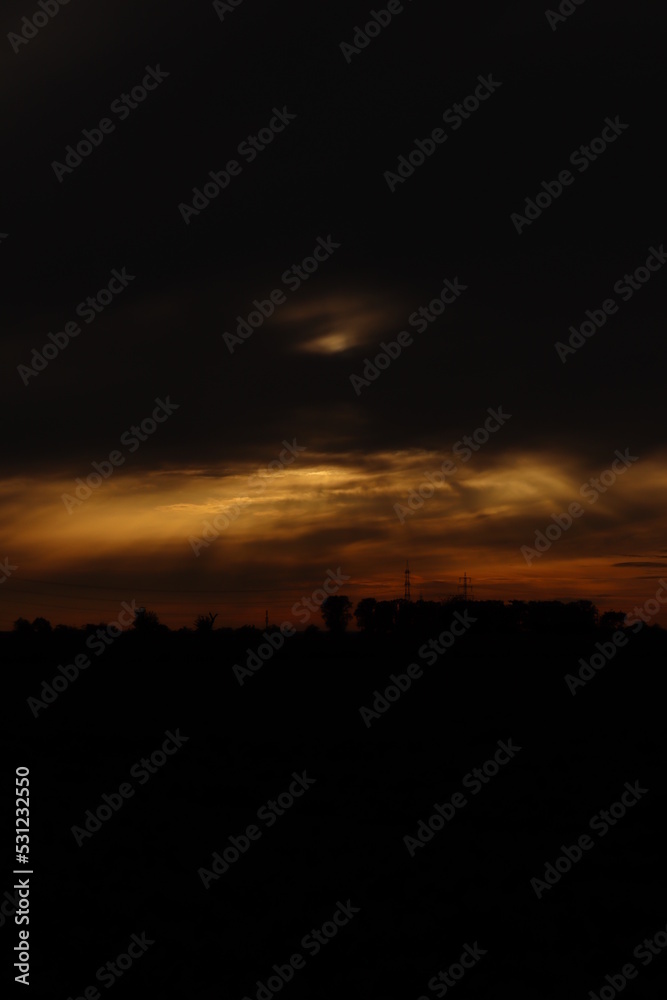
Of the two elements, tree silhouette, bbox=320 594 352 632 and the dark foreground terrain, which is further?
tree silhouette, bbox=320 594 352 632

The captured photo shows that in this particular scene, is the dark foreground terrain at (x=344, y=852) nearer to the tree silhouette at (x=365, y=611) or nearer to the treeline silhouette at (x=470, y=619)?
the treeline silhouette at (x=470, y=619)

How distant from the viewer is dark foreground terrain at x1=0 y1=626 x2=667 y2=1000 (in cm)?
984

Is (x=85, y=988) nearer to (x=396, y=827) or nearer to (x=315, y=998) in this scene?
(x=315, y=998)

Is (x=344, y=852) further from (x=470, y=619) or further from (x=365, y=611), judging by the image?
(x=365, y=611)

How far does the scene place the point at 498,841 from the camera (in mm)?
15172

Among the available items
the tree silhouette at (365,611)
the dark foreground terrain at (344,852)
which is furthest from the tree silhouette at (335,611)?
the dark foreground terrain at (344,852)

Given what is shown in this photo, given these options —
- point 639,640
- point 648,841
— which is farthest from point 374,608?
point 648,841

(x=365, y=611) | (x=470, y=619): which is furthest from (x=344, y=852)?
(x=365, y=611)

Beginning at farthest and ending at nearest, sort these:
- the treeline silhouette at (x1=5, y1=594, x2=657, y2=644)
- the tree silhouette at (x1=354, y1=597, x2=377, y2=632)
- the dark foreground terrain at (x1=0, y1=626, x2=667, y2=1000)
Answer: the tree silhouette at (x1=354, y1=597, x2=377, y2=632) → the treeline silhouette at (x1=5, y1=594, x2=657, y2=644) → the dark foreground terrain at (x1=0, y1=626, x2=667, y2=1000)

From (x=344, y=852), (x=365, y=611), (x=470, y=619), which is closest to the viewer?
(x=344, y=852)

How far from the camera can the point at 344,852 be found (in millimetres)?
14258

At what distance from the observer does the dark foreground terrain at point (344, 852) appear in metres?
9.84

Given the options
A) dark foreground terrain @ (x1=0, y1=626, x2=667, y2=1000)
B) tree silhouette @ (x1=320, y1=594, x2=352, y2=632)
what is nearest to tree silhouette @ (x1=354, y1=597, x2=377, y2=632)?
tree silhouette @ (x1=320, y1=594, x2=352, y2=632)

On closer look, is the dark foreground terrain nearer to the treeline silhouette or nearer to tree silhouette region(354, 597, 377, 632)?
the treeline silhouette
